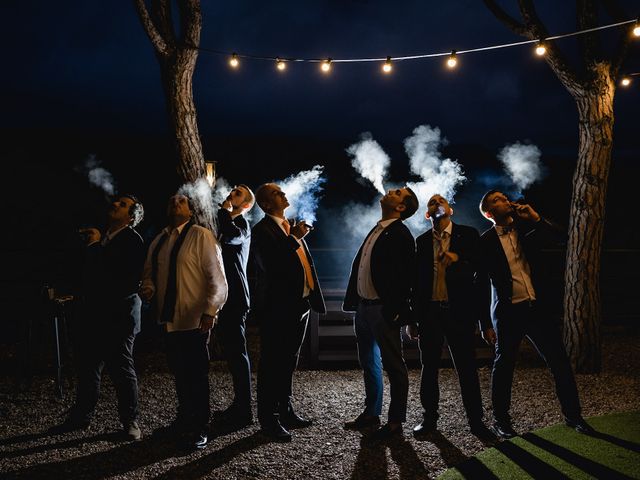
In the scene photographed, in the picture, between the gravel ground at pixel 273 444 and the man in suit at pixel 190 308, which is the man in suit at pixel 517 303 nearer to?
the gravel ground at pixel 273 444

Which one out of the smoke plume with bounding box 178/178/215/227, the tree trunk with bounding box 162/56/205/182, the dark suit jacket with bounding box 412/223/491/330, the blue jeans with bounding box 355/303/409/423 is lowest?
the blue jeans with bounding box 355/303/409/423

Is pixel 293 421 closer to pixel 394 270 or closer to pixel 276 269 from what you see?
pixel 276 269

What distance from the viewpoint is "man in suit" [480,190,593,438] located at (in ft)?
14.1

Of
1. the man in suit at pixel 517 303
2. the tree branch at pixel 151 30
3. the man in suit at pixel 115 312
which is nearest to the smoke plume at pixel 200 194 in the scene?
the tree branch at pixel 151 30

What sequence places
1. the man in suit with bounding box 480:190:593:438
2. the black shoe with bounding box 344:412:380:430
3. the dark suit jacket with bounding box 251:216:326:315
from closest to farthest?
the man in suit with bounding box 480:190:593:438 → the dark suit jacket with bounding box 251:216:326:315 → the black shoe with bounding box 344:412:380:430

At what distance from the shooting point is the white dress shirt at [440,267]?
448 centimetres

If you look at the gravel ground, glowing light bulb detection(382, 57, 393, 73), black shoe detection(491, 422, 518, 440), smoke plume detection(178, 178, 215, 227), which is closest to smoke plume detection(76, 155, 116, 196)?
smoke plume detection(178, 178, 215, 227)

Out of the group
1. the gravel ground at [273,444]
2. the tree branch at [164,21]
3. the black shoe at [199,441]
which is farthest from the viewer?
the tree branch at [164,21]

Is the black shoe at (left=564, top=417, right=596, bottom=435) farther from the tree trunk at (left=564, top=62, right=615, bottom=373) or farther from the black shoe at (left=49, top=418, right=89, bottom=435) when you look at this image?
the black shoe at (left=49, top=418, right=89, bottom=435)

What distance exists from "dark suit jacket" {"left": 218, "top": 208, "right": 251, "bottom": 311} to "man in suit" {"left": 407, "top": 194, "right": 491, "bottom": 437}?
5.45 ft

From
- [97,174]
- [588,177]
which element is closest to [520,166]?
[588,177]

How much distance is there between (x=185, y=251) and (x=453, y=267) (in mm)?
2404

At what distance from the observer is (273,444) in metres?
4.22

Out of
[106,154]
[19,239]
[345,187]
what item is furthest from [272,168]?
[19,239]
